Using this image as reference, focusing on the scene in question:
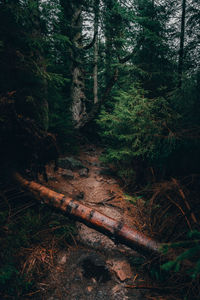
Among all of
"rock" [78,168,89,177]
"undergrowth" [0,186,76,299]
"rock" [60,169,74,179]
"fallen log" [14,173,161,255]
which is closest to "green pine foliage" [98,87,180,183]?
"rock" [78,168,89,177]

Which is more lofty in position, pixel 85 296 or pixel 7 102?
pixel 7 102

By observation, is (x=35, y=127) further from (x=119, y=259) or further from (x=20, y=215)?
(x=119, y=259)

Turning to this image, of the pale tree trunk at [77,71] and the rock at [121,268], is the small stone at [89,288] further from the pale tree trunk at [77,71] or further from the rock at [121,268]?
the pale tree trunk at [77,71]

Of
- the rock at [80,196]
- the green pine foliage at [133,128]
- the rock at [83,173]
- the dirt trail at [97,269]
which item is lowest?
the dirt trail at [97,269]

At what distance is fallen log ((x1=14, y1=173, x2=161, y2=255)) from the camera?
2191mm

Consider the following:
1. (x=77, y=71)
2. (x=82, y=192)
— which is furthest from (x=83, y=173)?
(x=77, y=71)

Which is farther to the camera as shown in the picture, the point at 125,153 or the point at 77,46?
the point at 77,46

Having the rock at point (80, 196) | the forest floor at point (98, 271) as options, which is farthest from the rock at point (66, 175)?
the forest floor at point (98, 271)

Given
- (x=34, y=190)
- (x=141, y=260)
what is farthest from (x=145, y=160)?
(x=34, y=190)

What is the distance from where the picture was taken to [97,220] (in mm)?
2447

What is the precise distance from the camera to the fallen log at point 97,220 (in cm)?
219

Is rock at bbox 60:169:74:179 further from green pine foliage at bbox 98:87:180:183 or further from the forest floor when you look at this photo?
green pine foliage at bbox 98:87:180:183

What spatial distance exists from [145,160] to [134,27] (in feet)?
26.0

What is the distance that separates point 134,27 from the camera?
8.12m
